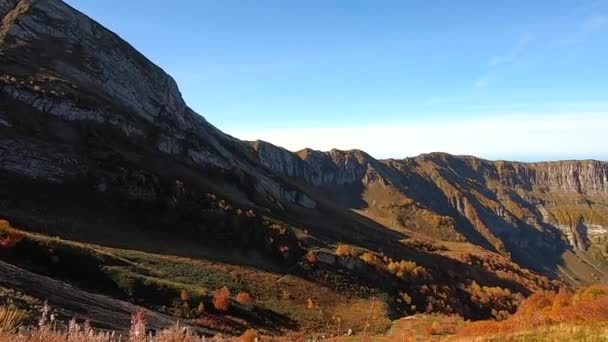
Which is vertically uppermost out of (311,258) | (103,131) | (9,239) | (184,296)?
(103,131)

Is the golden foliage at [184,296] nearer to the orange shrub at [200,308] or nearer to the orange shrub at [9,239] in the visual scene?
the orange shrub at [200,308]

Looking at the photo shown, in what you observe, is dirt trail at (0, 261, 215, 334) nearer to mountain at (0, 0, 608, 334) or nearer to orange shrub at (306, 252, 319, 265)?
mountain at (0, 0, 608, 334)

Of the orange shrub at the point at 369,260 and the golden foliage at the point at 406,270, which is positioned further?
the golden foliage at the point at 406,270

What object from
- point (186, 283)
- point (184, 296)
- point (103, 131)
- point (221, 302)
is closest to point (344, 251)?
point (186, 283)

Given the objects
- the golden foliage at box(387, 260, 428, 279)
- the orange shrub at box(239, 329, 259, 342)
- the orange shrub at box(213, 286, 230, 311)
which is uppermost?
the orange shrub at box(239, 329, 259, 342)

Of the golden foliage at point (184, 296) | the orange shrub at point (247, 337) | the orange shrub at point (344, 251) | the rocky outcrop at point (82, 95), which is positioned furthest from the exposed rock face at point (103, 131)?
the orange shrub at point (247, 337)

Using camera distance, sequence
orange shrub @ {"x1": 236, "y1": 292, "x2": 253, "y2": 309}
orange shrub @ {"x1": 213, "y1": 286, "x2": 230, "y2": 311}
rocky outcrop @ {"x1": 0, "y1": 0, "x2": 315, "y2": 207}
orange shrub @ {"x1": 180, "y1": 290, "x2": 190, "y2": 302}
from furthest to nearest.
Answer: rocky outcrop @ {"x1": 0, "y1": 0, "x2": 315, "y2": 207}, orange shrub @ {"x1": 236, "y1": 292, "x2": 253, "y2": 309}, orange shrub @ {"x1": 213, "y1": 286, "x2": 230, "y2": 311}, orange shrub @ {"x1": 180, "y1": 290, "x2": 190, "y2": 302}

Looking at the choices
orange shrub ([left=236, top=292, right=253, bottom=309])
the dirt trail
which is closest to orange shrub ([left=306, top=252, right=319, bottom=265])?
orange shrub ([left=236, top=292, right=253, bottom=309])

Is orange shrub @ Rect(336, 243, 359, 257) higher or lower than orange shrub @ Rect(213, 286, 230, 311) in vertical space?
lower

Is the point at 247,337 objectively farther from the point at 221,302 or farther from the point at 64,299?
the point at 221,302

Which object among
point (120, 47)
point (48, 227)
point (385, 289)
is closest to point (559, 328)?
point (48, 227)

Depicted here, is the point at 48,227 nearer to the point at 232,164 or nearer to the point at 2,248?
the point at 2,248

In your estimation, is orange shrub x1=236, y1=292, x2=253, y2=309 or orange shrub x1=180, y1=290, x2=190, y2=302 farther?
orange shrub x1=236, y1=292, x2=253, y2=309

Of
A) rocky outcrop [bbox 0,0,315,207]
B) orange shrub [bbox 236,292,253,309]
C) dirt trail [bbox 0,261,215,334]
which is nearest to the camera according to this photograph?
dirt trail [bbox 0,261,215,334]
